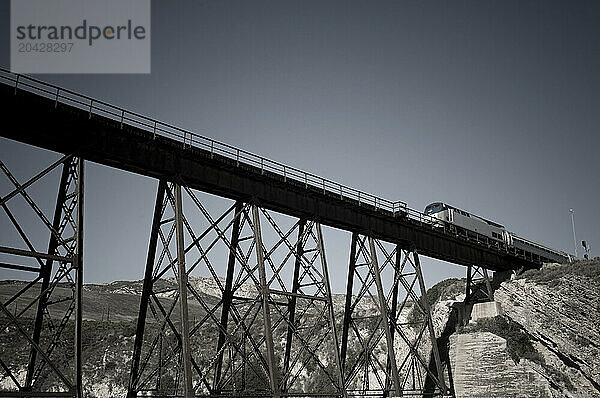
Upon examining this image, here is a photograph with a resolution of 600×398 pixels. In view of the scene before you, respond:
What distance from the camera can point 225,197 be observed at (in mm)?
21453

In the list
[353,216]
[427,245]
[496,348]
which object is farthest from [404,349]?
[353,216]

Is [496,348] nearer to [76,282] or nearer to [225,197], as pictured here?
[225,197]

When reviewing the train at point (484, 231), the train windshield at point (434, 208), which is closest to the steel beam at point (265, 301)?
the train at point (484, 231)

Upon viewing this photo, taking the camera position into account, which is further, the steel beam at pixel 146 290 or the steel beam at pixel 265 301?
the steel beam at pixel 265 301

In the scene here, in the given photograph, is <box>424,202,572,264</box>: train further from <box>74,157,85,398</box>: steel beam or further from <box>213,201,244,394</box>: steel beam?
<box>74,157,85,398</box>: steel beam

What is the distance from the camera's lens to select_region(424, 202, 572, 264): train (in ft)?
111

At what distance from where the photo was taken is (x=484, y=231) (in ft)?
121

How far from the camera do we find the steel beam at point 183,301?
16422mm

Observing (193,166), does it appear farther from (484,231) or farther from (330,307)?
(484,231)

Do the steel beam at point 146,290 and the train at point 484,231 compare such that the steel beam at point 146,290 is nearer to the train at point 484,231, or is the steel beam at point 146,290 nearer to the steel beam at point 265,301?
the steel beam at point 265,301

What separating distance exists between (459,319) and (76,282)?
25.5 meters

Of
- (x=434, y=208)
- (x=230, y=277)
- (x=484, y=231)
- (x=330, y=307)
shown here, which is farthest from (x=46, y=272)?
(x=484, y=231)

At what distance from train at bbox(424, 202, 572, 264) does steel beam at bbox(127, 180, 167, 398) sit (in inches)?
661

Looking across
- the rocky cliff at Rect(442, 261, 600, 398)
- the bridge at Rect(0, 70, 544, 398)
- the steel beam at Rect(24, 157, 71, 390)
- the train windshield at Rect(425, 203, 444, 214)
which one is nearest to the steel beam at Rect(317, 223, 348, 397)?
the bridge at Rect(0, 70, 544, 398)
